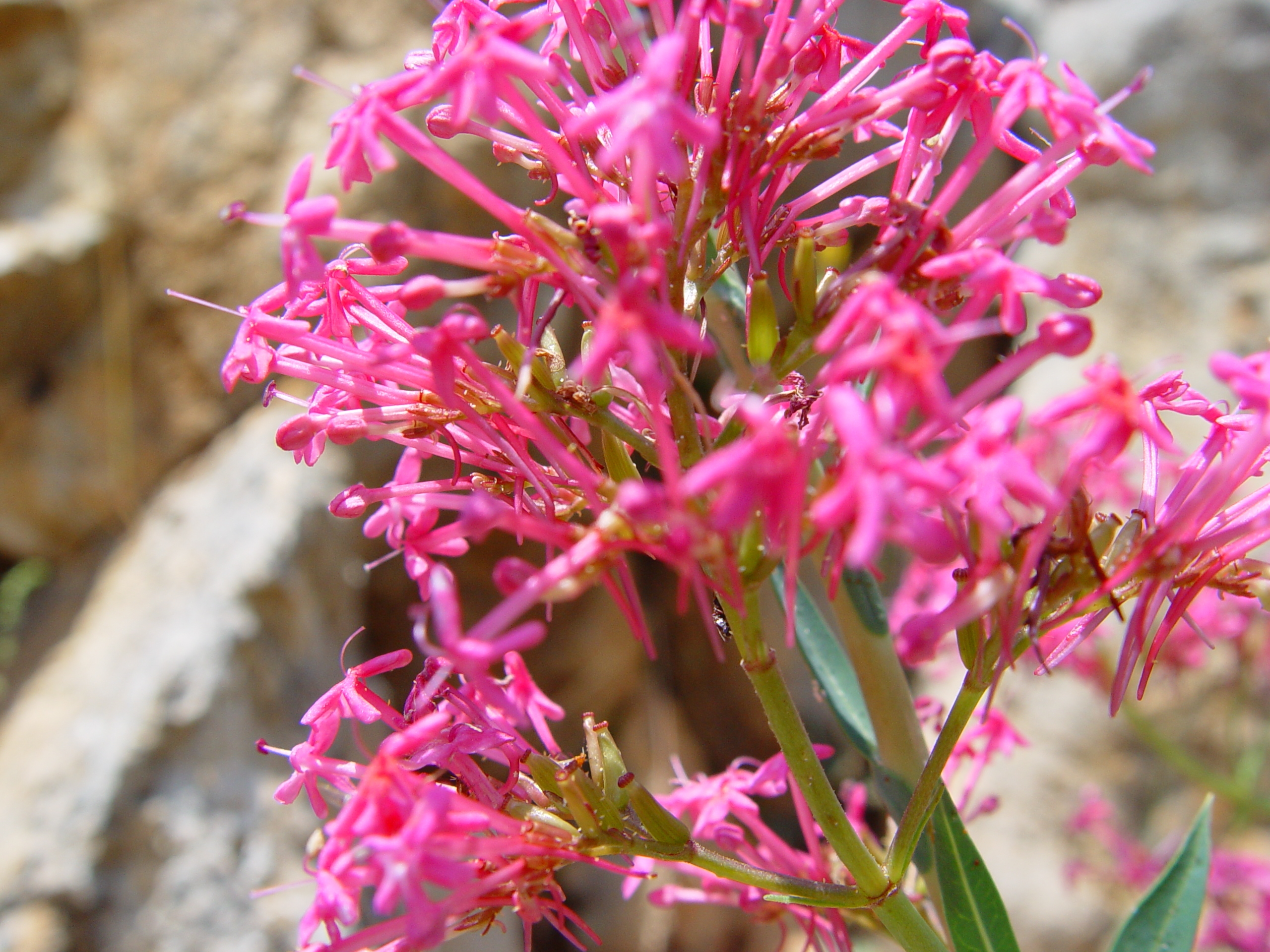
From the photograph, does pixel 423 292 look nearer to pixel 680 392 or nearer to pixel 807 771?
pixel 680 392

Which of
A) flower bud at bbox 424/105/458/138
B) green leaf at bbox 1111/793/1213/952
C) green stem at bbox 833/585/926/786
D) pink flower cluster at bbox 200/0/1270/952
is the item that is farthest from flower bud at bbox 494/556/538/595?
green leaf at bbox 1111/793/1213/952

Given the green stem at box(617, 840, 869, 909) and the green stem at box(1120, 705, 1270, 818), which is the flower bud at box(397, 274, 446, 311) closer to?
the green stem at box(617, 840, 869, 909)

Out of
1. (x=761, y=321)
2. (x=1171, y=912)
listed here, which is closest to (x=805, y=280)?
(x=761, y=321)

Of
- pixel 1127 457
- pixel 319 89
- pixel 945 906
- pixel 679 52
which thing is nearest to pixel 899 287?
pixel 679 52

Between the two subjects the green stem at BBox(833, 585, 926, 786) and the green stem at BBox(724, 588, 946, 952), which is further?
the green stem at BBox(833, 585, 926, 786)

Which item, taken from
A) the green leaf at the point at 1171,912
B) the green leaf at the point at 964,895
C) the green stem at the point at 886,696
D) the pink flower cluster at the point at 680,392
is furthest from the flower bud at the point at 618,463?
the green leaf at the point at 1171,912

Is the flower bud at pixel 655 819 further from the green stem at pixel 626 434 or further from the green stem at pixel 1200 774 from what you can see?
the green stem at pixel 1200 774
